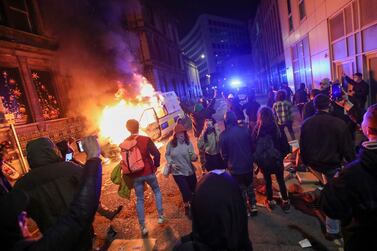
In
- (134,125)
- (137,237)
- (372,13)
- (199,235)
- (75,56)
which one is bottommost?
(137,237)

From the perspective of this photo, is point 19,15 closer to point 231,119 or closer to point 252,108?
point 252,108

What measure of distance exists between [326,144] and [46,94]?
14.8m

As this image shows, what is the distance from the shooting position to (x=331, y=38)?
11539 mm

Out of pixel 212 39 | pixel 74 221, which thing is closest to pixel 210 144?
pixel 74 221

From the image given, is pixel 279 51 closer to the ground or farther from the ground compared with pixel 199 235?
farther from the ground

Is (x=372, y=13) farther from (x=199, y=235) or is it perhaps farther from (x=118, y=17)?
(x=118, y=17)

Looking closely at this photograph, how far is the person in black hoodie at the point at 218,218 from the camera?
220 cm

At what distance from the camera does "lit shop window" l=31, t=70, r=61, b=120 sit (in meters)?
13.9

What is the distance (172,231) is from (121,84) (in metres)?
17.5

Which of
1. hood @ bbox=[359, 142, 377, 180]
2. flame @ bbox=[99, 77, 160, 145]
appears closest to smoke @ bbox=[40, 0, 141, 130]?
flame @ bbox=[99, 77, 160, 145]

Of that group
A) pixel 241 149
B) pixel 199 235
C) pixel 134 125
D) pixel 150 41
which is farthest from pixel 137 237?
pixel 150 41

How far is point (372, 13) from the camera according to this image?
8016 mm

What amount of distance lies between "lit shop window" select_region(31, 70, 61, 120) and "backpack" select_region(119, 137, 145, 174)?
11.6 m

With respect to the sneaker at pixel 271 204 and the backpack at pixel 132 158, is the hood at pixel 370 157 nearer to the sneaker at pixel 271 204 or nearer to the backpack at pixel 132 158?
the sneaker at pixel 271 204
